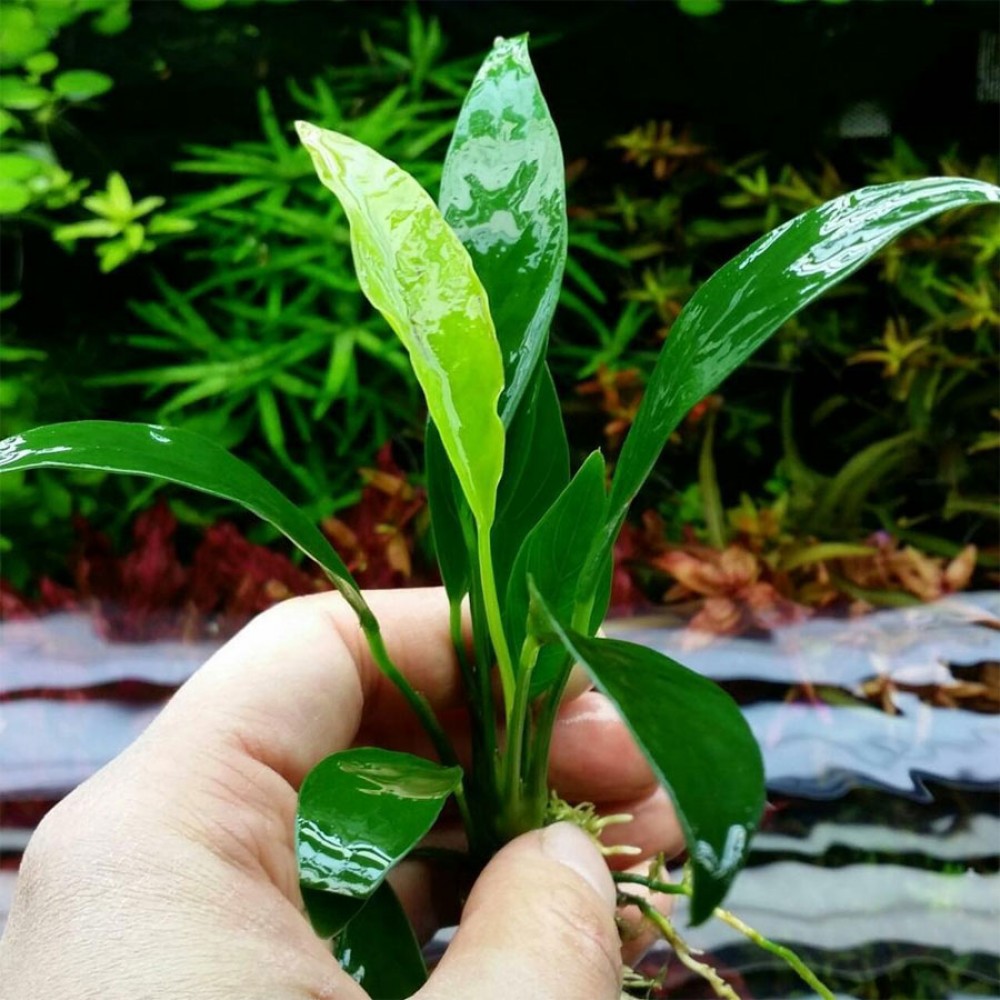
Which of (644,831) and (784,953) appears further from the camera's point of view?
(644,831)

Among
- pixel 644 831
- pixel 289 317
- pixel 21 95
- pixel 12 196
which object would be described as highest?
pixel 21 95

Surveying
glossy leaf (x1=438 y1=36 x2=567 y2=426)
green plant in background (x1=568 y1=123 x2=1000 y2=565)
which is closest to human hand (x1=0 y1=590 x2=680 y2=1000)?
glossy leaf (x1=438 y1=36 x2=567 y2=426)

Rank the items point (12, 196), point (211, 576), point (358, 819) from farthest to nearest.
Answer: point (12, 196) → point (211, 576) → point (358, 819)

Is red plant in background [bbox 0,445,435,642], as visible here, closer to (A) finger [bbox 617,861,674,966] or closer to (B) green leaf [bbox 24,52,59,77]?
(A) finger [bbox 617,861,674,966]

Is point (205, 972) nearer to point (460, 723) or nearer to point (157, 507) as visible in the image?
point (460, 723)

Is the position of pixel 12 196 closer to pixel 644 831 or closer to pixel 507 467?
pixel 507 467

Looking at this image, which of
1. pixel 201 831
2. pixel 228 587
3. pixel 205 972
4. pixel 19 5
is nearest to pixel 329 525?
pixel 228 587

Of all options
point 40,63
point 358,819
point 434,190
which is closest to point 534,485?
point 358,819
